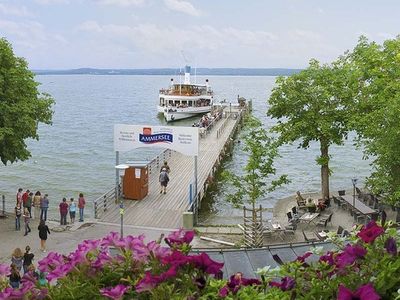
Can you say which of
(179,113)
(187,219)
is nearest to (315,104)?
(187,219)

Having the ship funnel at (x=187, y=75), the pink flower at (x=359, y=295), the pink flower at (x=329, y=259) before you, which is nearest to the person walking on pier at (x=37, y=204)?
the pink flower at (x=329, y=259)

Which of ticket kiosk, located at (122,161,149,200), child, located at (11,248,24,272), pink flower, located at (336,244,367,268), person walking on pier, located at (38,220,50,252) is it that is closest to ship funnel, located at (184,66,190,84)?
ticket kiosk, located at (122,161,149,200)

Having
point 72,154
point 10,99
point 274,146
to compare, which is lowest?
point 72,154

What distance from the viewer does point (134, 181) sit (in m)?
25.7

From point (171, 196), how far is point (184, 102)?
63098mm

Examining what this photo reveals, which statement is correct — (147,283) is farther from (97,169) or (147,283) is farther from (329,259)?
(97,169)

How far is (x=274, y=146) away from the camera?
22.0 metres

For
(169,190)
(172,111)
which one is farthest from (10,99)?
(172,111)

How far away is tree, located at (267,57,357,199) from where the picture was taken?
27266mm

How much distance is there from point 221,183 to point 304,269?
32323 millimetres

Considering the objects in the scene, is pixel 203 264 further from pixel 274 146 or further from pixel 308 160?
pixel 308 160

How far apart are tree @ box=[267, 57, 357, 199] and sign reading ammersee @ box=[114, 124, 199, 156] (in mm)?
5000

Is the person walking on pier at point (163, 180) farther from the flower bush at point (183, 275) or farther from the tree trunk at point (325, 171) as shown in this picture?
the flower bush at point (183, 275)

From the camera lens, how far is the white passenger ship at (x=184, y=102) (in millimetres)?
85312
